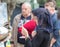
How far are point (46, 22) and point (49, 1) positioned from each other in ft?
5.85

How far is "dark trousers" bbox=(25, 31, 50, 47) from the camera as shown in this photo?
5.45m

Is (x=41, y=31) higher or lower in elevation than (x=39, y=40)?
higher

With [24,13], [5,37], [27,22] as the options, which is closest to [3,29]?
[5,37]

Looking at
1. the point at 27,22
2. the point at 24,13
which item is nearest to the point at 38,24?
the point at 27,22

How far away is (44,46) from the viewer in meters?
5.59

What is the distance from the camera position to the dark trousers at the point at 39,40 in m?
5.45

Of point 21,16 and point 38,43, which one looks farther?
point 21,16

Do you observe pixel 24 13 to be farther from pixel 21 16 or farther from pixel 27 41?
pixel 27 41

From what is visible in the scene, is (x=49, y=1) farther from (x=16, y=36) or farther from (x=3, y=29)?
(x=3, y=29)

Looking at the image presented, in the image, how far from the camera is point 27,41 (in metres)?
5.46

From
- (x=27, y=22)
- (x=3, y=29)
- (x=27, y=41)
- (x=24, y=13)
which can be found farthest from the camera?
(x=24, y=13)

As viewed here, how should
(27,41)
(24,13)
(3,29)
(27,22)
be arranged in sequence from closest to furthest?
(3,29), (27,41), (27,22), (24,13)

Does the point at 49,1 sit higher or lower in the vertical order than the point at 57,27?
higher

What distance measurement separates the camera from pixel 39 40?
18.0ft
